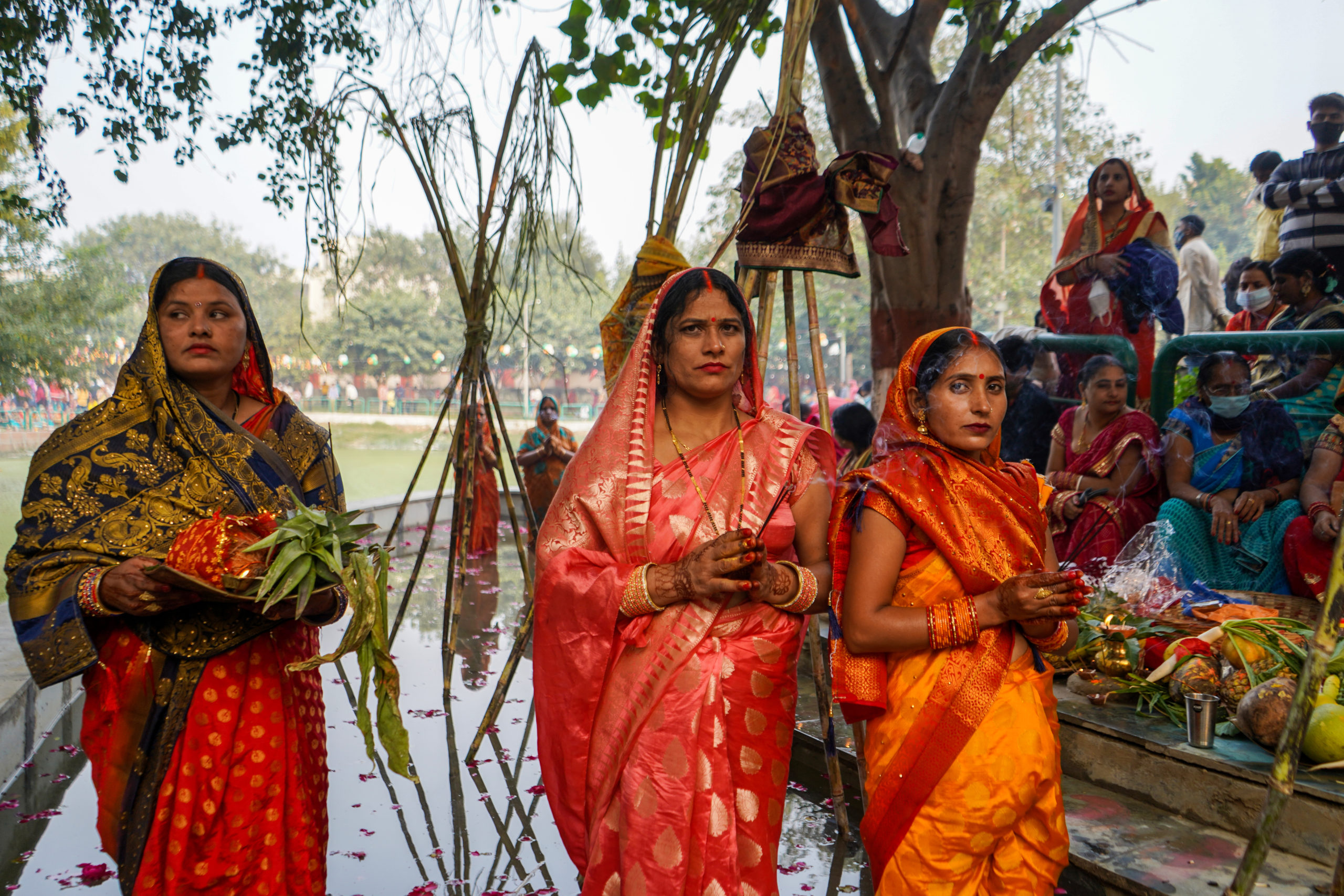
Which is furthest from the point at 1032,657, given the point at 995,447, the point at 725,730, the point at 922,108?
the point at 922,108

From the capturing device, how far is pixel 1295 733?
127 centimetres

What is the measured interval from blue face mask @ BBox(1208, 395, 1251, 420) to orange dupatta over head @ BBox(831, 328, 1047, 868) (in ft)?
9.35

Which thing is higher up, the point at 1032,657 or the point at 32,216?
the point at 32,216

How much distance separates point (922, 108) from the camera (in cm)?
691

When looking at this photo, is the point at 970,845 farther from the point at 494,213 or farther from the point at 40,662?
the point at 494,213

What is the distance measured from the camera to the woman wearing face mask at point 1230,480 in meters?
4.38

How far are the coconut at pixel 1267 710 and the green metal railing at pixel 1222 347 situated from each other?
221cm

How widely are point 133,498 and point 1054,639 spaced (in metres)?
2.44

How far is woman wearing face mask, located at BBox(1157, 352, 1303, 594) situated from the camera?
4.38 metres

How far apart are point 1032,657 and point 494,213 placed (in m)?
3.59

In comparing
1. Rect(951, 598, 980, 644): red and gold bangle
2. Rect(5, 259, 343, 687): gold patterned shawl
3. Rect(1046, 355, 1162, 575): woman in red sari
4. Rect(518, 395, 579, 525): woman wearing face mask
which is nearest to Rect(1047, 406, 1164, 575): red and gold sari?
Rect(1046, 355, 1162, 575): woman in red sari

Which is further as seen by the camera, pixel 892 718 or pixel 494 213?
pixel 494 213

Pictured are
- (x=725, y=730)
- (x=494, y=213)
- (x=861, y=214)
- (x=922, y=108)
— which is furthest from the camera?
(x=922, y=108)

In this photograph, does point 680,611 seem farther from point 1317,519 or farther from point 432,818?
point 1317,519
